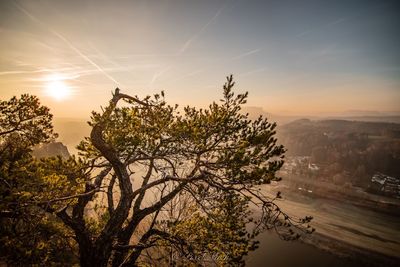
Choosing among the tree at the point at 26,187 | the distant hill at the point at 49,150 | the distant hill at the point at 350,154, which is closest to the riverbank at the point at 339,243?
the tree at the point at 26,187

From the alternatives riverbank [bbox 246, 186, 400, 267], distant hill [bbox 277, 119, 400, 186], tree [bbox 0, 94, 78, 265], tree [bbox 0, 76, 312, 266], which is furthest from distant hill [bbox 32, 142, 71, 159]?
distant hill [bbox 277, 119, 400, 186]

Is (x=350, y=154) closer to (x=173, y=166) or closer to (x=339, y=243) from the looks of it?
(x=339, y=243)

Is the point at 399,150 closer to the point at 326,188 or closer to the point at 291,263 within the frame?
the point at 326,188

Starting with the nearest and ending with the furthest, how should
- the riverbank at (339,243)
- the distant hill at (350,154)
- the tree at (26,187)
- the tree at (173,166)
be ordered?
1. the tree at (26,187)
2. the tree at (173,166)
3. the riverbank at (339,243)
4. the distant hill at (350,154)

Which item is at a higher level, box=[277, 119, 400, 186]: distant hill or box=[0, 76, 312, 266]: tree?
box=[0, 76, 312, 266]: tree

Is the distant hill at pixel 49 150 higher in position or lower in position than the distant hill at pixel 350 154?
higher

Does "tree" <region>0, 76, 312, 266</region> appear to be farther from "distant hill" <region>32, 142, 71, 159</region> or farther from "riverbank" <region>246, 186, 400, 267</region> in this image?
"distant hill" <region>32, 142, 71, 159</region>

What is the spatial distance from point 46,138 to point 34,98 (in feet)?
5.31

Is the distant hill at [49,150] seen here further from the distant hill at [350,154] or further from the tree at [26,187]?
the distant hill at [350,154]

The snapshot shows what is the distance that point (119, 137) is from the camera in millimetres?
6211

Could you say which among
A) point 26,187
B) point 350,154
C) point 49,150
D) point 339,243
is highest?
point 26,187

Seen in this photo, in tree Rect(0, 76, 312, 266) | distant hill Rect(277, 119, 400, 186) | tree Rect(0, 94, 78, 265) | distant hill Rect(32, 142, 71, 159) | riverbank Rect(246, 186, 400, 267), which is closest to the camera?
tree Rect(0, 94, 78, 265)

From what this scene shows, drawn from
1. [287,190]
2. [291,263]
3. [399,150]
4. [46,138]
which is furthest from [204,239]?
[399,150]

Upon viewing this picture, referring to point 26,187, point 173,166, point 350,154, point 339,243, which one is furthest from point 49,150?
point 350,154
